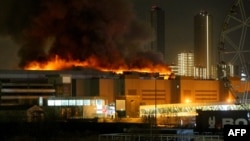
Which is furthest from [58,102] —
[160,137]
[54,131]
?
[160,137]

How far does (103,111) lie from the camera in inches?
3617

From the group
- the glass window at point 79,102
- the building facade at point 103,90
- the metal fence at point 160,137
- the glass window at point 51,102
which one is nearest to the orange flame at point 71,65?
the building facade at point 103,90

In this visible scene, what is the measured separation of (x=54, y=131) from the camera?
161 feet

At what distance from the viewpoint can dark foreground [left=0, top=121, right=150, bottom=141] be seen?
44.4m

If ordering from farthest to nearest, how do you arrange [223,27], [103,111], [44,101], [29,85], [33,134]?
[29,85]
[44,101]
[103,111]
[223,27]
[33,134]

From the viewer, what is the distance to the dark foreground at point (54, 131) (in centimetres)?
4444

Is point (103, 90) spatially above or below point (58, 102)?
above

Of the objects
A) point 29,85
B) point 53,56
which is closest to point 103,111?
point 29,85

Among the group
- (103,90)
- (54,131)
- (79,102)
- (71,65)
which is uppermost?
(71,65)

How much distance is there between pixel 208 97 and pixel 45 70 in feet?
109

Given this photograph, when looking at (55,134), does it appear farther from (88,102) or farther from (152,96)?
(152,96)

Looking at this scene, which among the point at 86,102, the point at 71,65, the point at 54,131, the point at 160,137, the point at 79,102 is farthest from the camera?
the point at 71,65

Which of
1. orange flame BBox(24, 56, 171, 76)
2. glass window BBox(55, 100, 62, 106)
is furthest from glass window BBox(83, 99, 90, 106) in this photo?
orange flame BBox(24, 56, 171, 76)

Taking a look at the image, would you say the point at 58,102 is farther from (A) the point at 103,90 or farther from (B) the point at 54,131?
(B) the point at 54,131
